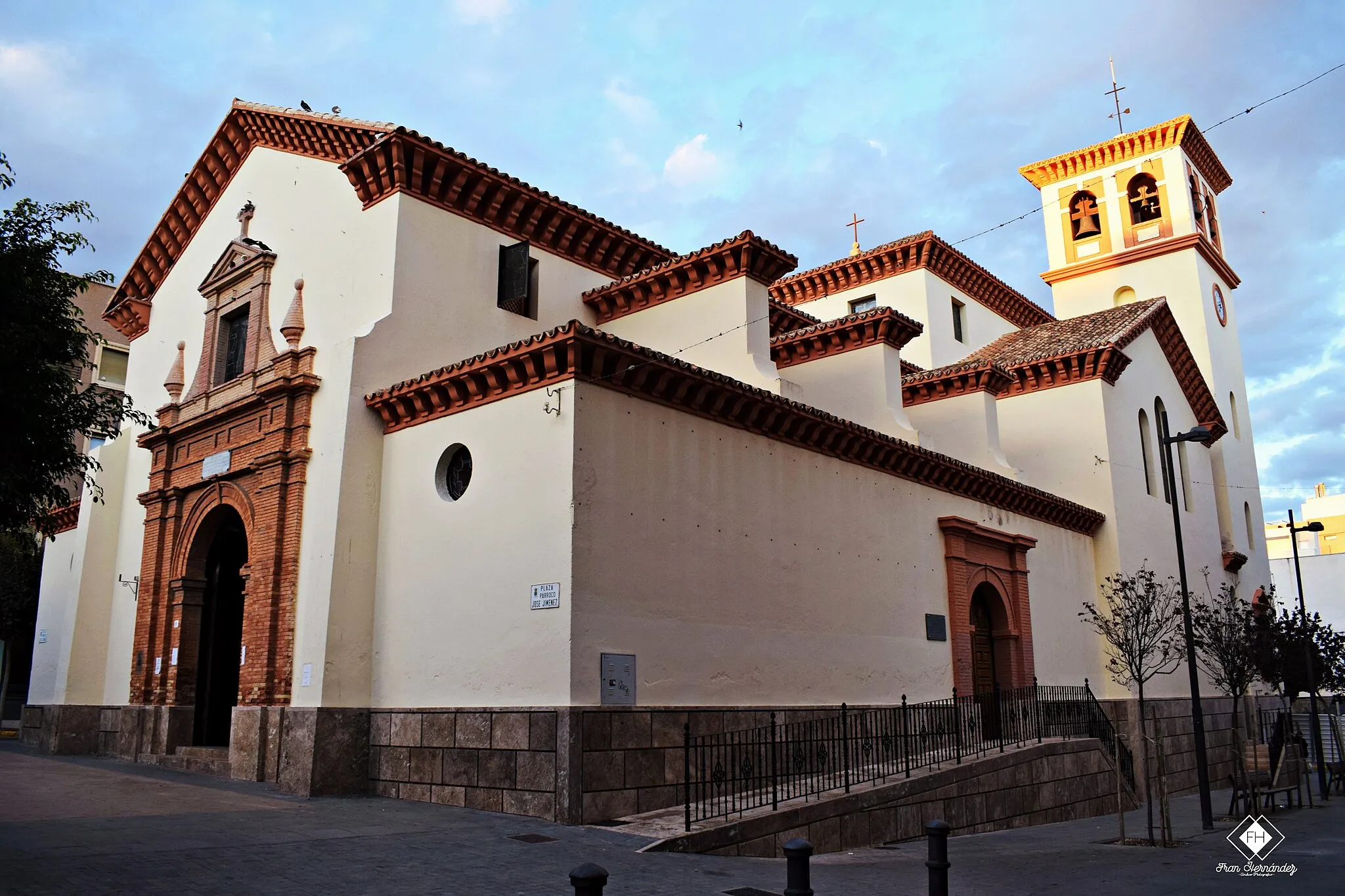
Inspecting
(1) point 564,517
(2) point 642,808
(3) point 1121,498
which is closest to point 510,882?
(2) point 642,808

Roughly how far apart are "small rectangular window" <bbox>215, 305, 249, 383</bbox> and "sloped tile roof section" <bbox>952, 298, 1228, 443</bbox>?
1401 centimetres

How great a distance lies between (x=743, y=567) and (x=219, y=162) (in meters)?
12.1

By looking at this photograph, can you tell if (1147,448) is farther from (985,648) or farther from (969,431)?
(985,648)

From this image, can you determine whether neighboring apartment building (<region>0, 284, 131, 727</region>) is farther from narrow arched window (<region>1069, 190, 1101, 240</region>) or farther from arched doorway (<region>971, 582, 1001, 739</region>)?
narrow arched window (<region>1069, 190, 1101, 240</region>)

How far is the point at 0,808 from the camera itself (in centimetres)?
1052

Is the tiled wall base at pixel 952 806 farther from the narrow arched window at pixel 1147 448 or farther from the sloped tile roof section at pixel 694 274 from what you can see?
the narrow arched window at pixel 1147 448

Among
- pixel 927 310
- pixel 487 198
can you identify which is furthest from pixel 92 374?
pixel 927 310

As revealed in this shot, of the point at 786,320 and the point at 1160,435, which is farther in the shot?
the point at 1160,435

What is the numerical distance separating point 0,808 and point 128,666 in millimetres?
7130

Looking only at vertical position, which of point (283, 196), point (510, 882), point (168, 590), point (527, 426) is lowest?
point (510, 882)

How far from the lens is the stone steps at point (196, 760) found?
14.1m

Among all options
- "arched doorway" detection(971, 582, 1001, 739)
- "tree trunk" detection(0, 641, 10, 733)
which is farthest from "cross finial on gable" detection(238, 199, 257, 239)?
"tree trunk" detection(0, 641, 10, 733)

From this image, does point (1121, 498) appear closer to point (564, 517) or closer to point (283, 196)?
point (564, 517)

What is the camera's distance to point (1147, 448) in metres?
24.5
